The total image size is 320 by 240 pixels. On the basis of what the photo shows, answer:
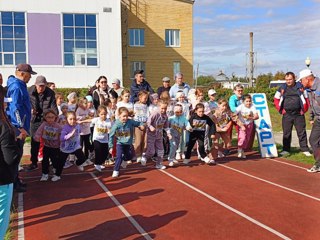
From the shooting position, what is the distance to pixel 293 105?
392 inches

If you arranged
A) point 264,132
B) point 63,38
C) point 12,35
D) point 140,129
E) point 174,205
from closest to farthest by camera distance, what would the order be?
point 174,205 → point 140,129 → point 264,132 → point 12,35 → point 63,38

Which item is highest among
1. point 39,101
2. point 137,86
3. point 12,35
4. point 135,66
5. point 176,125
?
point 12,35

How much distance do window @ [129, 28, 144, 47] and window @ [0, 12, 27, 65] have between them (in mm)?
14312

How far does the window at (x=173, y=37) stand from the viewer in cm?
3931

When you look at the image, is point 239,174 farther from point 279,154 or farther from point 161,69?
point 161,69

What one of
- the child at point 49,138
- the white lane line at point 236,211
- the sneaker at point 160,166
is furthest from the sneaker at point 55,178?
the white lane line at point 236,211

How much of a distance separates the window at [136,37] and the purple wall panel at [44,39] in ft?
42.7

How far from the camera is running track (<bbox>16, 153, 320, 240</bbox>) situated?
4.82 meters

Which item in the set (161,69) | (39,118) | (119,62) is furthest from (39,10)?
(39,118)

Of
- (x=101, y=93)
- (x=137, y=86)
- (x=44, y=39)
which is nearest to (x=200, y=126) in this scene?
(x=137, y=86)

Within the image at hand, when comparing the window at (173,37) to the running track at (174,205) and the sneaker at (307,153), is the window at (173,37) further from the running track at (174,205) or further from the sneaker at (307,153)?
the running track at (174,205)

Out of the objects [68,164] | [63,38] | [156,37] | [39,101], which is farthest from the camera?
[156,37]

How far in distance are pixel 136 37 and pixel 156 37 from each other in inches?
80.6

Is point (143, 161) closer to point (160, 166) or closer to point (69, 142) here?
point (160, 166)
